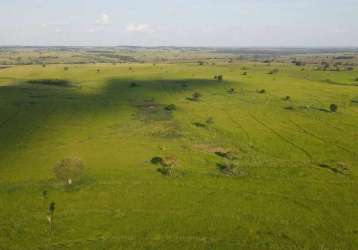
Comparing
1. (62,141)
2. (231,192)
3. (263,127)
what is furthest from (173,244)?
(263,127)

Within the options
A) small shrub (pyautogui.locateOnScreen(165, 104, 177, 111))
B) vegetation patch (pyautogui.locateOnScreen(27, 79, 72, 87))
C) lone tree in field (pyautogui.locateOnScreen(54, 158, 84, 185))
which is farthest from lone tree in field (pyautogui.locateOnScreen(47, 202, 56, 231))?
vegetation patch (pyautogui.locateOnScreen(27, 79, 72, 87))

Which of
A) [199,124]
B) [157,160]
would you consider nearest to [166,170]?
Answer: [157,160]

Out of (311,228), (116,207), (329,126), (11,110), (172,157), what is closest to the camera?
(311,228)

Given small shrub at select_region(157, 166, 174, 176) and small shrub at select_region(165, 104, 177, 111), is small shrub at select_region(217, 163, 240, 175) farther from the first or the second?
small shrub at select_region(165, 104, 177, 111)

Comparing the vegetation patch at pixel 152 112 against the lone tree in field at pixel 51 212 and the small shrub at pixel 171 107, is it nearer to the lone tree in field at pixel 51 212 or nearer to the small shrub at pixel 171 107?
the small shrub at pixel 171 107

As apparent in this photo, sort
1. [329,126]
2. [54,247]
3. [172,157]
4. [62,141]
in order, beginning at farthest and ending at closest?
[329,126] → [62,141] → [172,157] → [54,247]

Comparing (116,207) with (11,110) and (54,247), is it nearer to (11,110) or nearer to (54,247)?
(54,247)
